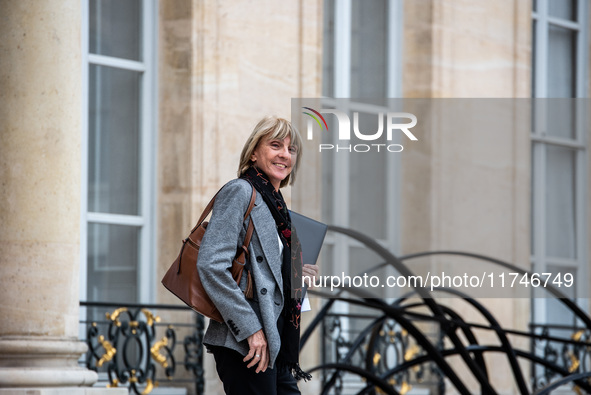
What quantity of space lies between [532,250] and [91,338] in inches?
160

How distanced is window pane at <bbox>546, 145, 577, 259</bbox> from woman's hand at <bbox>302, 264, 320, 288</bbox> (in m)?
5.76

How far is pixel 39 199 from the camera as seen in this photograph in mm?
5215

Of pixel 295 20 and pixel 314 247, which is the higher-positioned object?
pixel 295 20

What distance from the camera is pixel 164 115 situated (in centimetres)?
663

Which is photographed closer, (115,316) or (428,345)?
(428,345)

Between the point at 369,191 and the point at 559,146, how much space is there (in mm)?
2135

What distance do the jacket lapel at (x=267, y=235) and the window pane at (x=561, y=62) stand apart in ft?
20.0

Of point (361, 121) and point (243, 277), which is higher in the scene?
point (361, 121)

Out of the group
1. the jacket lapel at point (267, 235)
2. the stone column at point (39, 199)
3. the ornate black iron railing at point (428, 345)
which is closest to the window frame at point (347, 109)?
the ornate black iron railing at point (428, 345)

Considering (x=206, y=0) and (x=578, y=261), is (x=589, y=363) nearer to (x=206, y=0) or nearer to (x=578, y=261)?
(x=578, y=261)

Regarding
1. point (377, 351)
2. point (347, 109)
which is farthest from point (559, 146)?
point (377, 351)

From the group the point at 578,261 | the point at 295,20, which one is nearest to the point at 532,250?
the point at 578,261

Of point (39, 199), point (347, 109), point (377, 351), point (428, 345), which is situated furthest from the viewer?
point (347, 109)

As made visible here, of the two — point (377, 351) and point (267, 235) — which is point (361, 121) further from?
point (267, 235)
